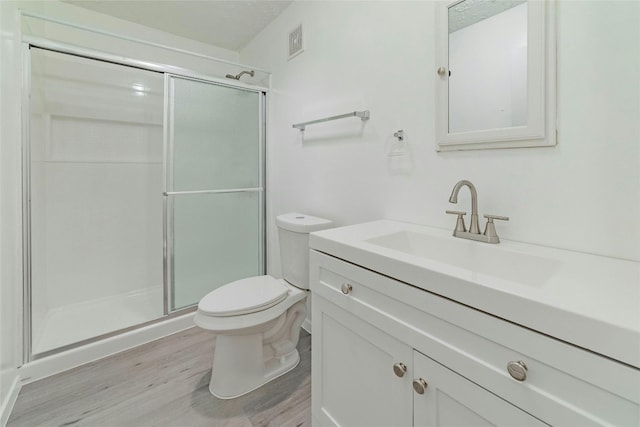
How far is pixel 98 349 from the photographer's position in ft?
5.69

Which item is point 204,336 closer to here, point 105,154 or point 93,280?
point 93,280

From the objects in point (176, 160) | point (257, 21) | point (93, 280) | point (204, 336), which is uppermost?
point (257, 21)

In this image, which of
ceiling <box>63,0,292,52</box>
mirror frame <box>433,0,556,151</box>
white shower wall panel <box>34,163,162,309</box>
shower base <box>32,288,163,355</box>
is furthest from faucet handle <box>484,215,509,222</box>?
white shower wall panel <box>34,163,162,309</box>

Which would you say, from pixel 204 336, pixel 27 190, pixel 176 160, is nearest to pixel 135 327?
pixel 204 336

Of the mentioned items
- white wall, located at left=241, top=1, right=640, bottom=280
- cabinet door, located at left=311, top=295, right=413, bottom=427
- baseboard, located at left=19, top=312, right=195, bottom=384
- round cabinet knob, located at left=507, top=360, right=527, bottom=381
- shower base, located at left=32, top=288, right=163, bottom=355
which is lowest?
baseboard, located at left=19, top=312, right=195, bottom=384

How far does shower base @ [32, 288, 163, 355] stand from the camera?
1.79 m

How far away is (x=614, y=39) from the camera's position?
2.65ft

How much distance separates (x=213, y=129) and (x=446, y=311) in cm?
212

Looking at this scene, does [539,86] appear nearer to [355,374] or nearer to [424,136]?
[424,136]

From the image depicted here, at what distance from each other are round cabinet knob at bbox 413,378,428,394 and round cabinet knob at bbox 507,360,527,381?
238 millimetres

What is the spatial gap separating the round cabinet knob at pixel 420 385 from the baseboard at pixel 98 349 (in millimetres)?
1824

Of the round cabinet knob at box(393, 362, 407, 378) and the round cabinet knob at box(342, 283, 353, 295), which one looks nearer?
the round cabinet knob at box(393, 362, 407, 378)

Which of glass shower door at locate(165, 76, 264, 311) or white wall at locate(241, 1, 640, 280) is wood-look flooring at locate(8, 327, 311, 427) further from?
white wall at locate(241, 1, 640, 280)

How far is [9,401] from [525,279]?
223 cm
